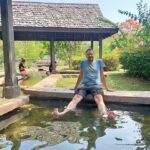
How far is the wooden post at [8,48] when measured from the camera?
22.9 feet

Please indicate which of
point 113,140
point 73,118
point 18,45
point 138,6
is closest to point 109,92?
point 73,118

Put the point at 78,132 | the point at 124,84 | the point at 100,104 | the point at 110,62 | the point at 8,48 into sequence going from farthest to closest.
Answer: the point at 110,62, the point at 124,84, the point at 8,48, the point at 100,104, the point at 78,132

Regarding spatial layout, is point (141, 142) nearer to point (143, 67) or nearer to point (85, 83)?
point (85, 83)

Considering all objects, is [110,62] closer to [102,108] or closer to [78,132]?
[102,108]

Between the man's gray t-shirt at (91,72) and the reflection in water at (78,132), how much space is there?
2.20 ft

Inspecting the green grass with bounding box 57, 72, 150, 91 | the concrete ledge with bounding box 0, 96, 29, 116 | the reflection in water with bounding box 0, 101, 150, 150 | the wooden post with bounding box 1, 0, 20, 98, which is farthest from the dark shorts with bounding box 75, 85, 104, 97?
the green grass with bounding box 57, 72, 150, 91

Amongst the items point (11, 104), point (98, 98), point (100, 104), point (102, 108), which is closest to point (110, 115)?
point (102, 108)

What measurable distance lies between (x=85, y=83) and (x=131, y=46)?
7.67 m

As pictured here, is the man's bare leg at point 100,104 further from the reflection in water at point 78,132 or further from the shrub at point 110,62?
the shrub at point 110,62

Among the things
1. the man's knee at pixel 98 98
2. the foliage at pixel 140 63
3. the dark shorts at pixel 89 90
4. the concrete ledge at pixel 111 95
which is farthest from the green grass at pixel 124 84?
the man's knee at pixel 98 98

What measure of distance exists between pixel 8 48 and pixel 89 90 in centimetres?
231

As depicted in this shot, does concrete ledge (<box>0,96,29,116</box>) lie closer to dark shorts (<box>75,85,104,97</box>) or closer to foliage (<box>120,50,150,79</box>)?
dark shorts (<box>75,85,104,97</box>)

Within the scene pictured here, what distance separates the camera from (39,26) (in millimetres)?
13047

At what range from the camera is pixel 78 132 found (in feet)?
16.5
